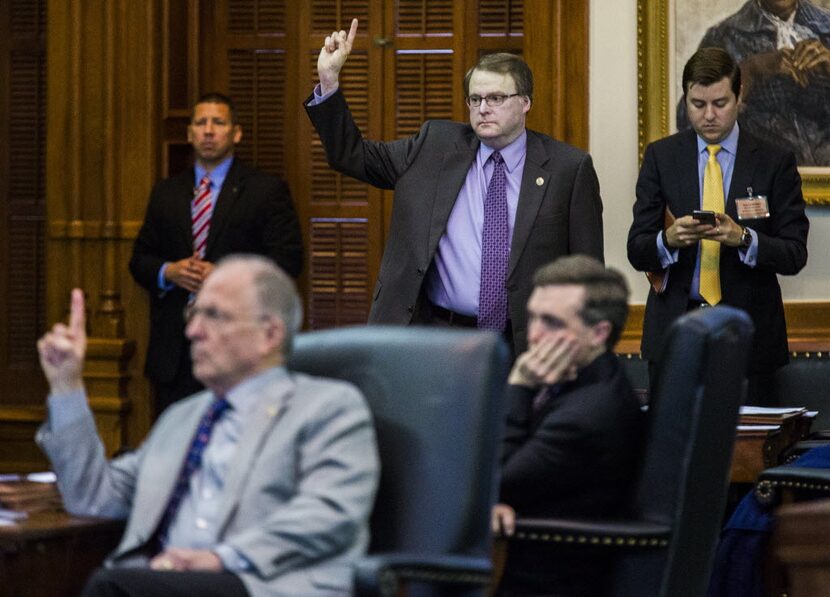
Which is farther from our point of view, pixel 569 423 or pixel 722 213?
pixel 722 213

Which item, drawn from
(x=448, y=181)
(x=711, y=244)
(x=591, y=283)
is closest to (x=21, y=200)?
(x=448, y=181)

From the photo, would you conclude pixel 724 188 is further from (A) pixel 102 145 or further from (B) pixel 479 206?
(A) pixel 102 145

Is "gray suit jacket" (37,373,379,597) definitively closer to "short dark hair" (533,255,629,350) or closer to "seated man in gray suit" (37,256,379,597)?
"seated man in gray suit" (37,256,379,597)

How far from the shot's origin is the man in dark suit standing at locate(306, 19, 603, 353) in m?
4.88

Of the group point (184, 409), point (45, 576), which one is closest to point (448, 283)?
point (184, 409)

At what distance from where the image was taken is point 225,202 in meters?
6.92

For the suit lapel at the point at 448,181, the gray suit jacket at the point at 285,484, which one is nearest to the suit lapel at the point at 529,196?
the suit lapel at the point at 448,181

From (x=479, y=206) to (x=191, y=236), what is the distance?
2262 millimetres

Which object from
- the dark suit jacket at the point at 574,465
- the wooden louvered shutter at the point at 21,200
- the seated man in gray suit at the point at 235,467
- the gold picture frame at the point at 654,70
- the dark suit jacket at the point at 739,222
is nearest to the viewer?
the seated man in gray suit at the point at 235,467

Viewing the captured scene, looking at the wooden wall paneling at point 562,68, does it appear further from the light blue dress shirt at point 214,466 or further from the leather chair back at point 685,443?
the light blue dress shirt at point 214,466

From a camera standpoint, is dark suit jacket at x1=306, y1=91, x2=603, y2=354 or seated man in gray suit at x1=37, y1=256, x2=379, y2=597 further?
dark suit jacket at x1=306, y1=91, x2=603, y2=354

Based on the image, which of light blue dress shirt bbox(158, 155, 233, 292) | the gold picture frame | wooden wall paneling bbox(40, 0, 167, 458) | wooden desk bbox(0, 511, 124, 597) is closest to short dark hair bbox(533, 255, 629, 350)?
wooden desk bbox(0, 511, 124, 597)

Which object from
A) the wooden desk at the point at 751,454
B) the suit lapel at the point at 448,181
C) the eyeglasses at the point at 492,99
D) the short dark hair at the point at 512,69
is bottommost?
the wooden desk at the point at 751,454

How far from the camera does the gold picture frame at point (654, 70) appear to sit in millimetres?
6793
